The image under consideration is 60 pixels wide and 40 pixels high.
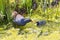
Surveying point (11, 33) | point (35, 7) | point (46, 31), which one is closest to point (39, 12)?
point (35, 7)

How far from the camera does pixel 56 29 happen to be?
1592mm

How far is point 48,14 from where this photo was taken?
168 centimetres

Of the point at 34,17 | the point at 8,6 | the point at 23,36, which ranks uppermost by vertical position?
the point at 8,6

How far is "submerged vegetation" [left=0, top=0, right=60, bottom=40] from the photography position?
5.08 ft

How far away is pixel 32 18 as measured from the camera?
166cm

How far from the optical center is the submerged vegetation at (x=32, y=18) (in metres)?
1.55

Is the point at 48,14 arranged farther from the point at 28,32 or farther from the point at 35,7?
the point at 28,32

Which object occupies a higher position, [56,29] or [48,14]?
[48,14]

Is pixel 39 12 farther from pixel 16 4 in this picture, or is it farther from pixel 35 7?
pixel 16 4

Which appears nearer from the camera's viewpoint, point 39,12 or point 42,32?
point 42,32

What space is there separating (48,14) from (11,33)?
37 cm

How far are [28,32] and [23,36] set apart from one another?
59 mm

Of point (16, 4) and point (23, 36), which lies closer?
point (23, 36)

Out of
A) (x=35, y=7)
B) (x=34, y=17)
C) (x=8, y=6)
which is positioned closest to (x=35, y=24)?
(x=34, y=17)
